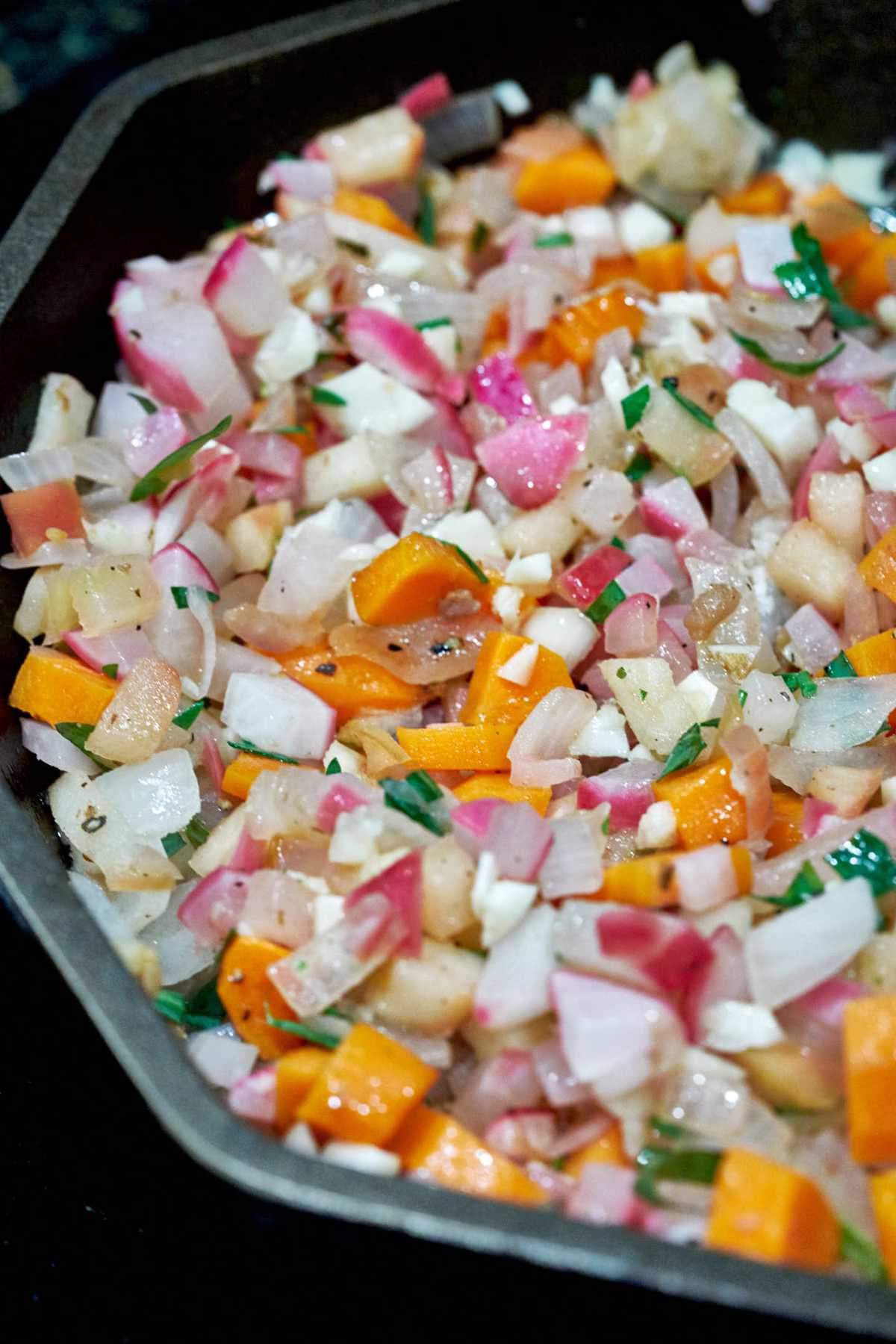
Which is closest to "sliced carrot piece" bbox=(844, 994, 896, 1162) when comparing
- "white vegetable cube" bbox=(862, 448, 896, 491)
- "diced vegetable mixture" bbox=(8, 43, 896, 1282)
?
"diced vegetable mixture" bbox=(8, 43, 896, 1282)

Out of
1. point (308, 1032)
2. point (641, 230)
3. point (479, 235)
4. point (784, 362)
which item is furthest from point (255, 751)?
point (641, 230)

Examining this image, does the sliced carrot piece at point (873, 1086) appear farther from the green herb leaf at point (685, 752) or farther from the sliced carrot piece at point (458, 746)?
the sliced carrot piece at point (458, 746)

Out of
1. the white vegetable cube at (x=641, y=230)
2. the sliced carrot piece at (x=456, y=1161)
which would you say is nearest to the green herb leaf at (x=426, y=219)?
the white vegetable cube at (x=641, y=230)

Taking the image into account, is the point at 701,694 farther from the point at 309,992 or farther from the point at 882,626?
the point at 309,992

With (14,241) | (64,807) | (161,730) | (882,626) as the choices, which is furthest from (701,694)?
(14,241)

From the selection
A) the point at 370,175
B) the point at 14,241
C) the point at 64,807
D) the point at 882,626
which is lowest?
the point at 882,626

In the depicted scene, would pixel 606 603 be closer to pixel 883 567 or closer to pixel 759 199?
pixel 883 567
